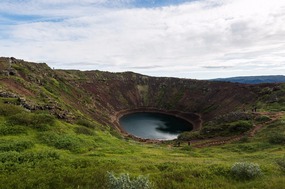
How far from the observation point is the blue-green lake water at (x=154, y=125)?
95750mm

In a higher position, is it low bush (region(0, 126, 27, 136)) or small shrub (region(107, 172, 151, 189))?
low bush (region(0, 126, 27, 136))

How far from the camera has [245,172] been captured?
16953mm

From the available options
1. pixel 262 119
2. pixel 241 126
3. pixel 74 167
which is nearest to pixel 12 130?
pixel 74 167

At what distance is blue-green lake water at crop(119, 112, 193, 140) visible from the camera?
314 feet

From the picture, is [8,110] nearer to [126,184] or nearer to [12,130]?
[12,130]

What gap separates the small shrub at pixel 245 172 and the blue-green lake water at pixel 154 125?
2846 inches

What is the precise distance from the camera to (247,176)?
55.0 ft

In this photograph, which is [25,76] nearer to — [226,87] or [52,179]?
[52,179]

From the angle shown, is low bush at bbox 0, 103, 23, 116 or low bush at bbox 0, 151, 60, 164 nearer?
low bush at bbox 0, 151, 60, 164

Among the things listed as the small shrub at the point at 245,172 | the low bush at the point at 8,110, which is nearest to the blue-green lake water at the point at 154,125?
the low bush at the point at 8,110

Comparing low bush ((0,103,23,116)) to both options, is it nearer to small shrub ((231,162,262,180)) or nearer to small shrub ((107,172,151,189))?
small shrub ((107,172,151,189))

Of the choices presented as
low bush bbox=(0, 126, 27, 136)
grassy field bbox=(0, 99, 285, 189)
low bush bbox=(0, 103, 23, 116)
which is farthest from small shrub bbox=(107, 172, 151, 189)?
low bush bbox=(0, 103, 23, 116)

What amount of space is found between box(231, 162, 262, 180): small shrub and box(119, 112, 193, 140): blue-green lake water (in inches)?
2846

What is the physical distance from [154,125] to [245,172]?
9703 centimetres
